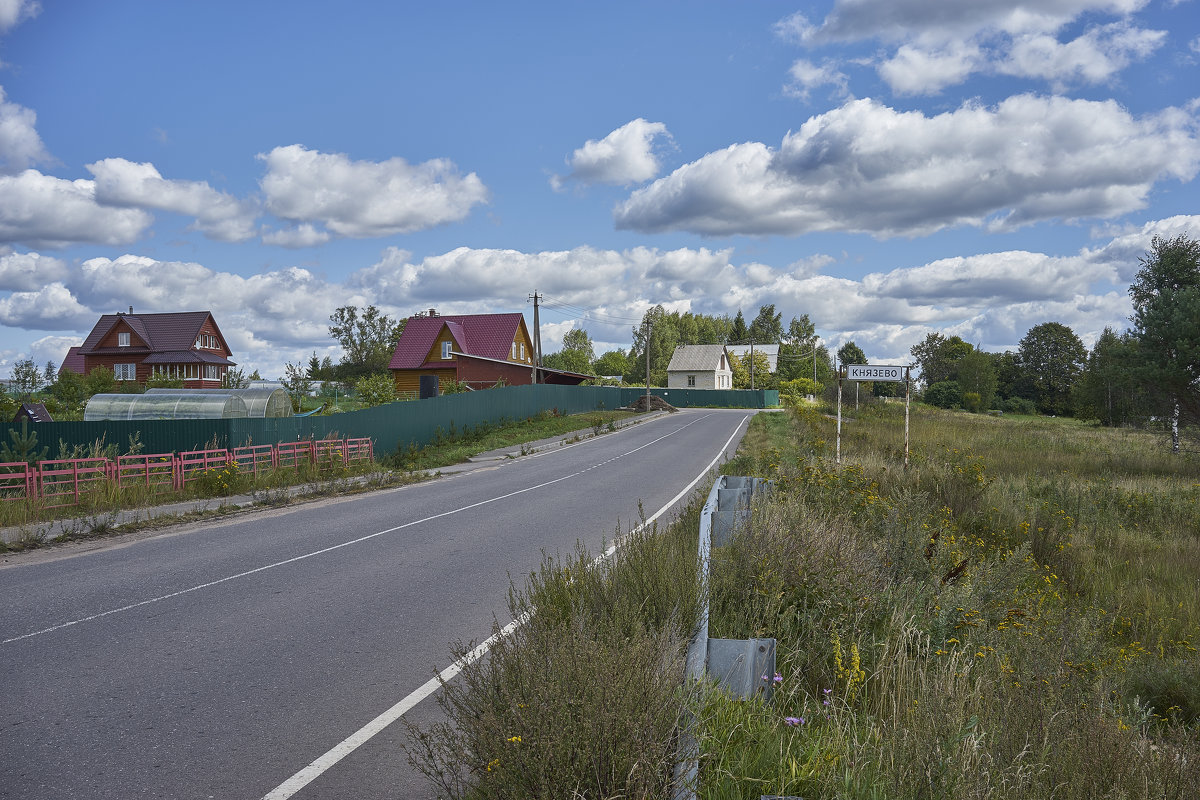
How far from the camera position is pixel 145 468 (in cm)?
1645

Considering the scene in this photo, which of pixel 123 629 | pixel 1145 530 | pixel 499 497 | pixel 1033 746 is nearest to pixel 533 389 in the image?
pixel 499 497

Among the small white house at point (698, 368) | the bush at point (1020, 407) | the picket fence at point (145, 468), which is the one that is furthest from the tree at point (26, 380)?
the bush at point (1020, 407)

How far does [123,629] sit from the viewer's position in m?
7.01

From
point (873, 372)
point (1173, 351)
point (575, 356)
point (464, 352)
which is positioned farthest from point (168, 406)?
point (575, 356)

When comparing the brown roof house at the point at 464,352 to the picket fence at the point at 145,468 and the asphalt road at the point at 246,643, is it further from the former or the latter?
the asphalt road at the point at 246,643

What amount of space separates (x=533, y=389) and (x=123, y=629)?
3981 centimetres

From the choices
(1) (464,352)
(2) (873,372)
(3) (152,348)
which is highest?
(3) (152,348)

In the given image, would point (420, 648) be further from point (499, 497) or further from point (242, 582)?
point (499, 497)

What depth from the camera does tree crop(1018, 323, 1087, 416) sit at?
9862cm

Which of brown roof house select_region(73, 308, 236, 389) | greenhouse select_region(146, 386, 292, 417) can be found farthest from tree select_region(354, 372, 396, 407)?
brown roof house select_region(73, 308, 236, 389)

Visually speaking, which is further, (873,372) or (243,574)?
(873,372)

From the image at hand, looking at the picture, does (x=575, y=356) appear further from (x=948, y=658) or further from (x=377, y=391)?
(x=948, y=658)

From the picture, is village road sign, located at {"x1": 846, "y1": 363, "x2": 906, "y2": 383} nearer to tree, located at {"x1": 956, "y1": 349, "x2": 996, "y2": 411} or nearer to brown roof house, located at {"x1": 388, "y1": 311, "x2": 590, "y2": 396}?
brown roof house, located at {"x1": 388, "y1": 311, "x2": 590, "y2": 396}

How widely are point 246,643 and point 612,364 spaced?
115 m
